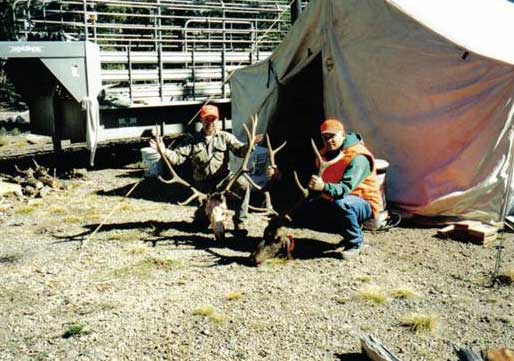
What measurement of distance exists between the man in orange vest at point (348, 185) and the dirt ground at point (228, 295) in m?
0.32

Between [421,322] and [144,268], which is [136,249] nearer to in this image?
[144,268]

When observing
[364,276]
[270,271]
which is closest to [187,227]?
[270,271]

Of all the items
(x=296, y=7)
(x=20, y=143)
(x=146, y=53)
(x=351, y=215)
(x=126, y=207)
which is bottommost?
(x=20, y=143)

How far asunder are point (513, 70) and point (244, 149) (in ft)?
11.2

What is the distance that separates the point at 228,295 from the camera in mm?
6137

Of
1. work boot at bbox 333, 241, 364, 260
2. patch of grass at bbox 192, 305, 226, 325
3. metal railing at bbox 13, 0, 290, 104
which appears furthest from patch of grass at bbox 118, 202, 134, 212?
patch of grass at bbox 192, 305, 226, 325

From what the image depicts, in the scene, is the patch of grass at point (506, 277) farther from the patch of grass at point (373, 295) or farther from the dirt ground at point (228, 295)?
the patch of grass at point (373, 295)

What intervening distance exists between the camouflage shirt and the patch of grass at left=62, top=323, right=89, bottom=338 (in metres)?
3.06

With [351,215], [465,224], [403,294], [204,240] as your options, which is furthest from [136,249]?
[465,224]

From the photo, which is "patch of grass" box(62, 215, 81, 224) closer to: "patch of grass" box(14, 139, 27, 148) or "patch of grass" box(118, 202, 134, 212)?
"patch of grass" box(118, 202, 134, 212)

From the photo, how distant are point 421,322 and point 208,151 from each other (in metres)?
3.74

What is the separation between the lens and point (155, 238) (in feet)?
26.1

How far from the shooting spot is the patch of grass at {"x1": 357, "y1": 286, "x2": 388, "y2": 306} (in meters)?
6.02

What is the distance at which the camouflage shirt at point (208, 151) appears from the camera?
8.20m
